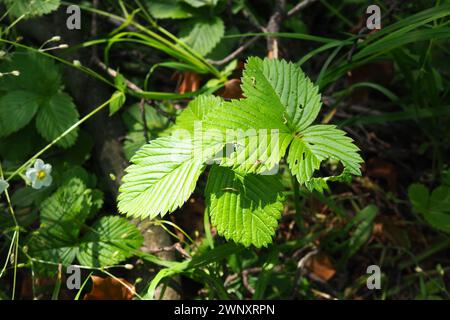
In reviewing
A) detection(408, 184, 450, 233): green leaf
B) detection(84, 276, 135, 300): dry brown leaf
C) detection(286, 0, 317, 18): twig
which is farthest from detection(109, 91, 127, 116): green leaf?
detection(408, 184, 450, 233): green leaf

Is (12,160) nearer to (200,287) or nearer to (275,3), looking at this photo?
(200,287)

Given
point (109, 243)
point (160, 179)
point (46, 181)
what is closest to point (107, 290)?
point (109, 243)

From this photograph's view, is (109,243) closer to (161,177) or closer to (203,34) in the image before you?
(161,177)

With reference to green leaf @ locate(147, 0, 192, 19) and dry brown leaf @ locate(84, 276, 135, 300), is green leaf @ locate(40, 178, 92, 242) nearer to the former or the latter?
dry brown leaf @ locate(84, 276, 135, 300)

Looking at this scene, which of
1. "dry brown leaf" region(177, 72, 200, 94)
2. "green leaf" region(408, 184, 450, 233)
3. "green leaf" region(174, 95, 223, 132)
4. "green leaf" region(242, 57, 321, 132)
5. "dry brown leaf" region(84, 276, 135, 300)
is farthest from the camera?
"dry brown leaf" region(177, 72, 200, 94)
